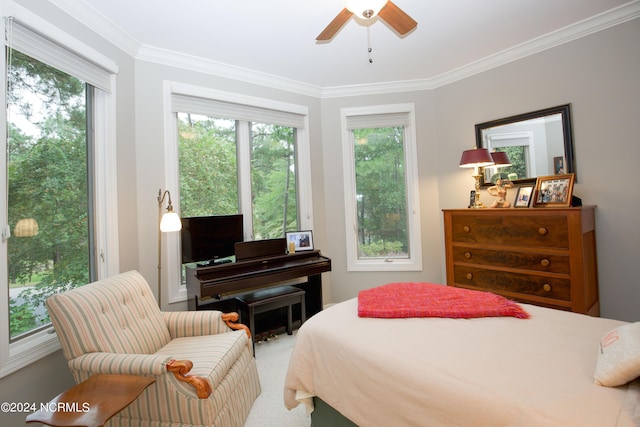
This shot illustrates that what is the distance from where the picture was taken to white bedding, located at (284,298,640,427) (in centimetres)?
94

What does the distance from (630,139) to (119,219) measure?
4073 millimetres

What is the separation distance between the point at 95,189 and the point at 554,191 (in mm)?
3681

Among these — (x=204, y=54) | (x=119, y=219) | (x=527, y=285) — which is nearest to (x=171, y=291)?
(x=119, y=219)

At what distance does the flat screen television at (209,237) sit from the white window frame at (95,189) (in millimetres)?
527

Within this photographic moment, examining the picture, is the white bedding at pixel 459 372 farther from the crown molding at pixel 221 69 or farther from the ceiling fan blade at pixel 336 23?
the crown molding at pixel 221 69

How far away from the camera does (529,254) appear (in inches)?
99.3

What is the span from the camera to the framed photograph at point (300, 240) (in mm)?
3424

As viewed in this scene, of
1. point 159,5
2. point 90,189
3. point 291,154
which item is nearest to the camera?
point 159,5

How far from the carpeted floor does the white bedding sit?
38cm

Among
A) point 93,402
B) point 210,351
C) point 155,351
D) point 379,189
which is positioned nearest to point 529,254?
point 379,189

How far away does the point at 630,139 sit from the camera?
8.02 ft

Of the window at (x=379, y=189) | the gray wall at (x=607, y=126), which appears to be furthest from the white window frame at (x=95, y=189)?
the gray wall at (x=607, y=126)

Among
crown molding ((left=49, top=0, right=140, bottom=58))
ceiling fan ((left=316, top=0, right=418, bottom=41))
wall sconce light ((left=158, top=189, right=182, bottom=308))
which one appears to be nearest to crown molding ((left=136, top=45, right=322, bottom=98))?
crown molding ((left=49, top=0, right=140, bottom=58))

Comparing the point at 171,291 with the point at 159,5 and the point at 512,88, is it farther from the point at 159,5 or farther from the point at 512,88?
the point at 512,88
